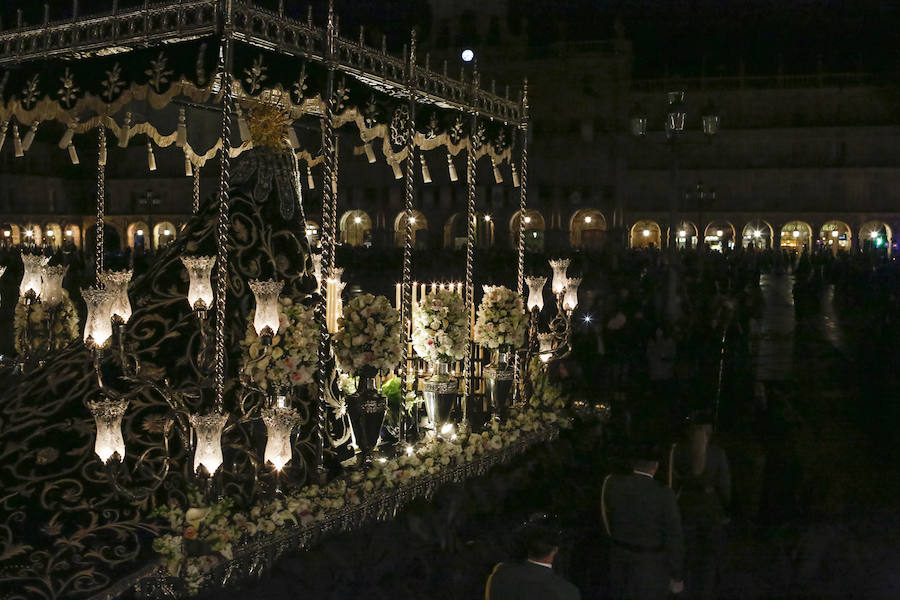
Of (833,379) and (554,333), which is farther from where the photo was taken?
(833,379)

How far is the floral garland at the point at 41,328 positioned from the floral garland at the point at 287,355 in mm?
4154

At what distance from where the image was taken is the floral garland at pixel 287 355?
5598 mm

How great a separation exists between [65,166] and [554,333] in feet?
88.3

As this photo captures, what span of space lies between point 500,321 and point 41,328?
4.70 metres

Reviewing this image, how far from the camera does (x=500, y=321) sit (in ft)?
27.3

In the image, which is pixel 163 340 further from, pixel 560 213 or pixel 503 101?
pixel 560 213

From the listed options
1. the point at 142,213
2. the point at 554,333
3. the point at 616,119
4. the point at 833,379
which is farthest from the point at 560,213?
the point at 554,333

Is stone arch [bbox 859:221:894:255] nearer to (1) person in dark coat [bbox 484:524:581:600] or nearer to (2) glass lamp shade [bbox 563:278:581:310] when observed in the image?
(2) glass lamp shade [bbox 563:278:581:310]

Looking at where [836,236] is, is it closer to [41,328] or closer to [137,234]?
[137,234]

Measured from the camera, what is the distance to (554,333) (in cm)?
983

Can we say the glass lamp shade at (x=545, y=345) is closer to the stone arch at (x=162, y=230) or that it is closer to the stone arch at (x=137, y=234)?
the stone arch at (x=137, y=234)

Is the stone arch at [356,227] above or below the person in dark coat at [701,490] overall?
above

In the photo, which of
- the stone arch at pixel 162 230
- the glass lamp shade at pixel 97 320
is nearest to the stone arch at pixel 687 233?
the stone arch at pixel 162 230

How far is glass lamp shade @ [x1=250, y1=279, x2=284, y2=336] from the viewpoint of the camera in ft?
18.8
